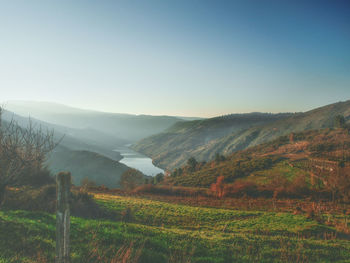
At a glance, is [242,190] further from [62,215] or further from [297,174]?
[62,215]

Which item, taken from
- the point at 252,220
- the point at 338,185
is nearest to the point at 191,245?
the point at 252,220

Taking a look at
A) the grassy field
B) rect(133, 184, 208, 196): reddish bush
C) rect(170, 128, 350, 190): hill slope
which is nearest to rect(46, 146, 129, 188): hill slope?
Result: rect(170, 128, 350, 190): hill slope

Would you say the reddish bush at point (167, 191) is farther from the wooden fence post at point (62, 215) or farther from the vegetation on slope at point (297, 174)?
the wooden fence post at point (62, 215)

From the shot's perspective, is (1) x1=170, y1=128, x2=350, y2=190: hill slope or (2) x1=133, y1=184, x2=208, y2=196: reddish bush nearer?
(2) x1=133, y1=184, x2=208, y2=196: reddish bush

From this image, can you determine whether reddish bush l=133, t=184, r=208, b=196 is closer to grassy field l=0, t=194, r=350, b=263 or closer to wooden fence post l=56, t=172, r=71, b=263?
grassy field l=0, t=194, r=350, b=263

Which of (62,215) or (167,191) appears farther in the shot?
(167,191)

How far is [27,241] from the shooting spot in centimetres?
770

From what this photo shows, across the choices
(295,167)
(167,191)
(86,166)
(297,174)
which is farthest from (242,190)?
(86,166)

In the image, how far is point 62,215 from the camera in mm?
4660

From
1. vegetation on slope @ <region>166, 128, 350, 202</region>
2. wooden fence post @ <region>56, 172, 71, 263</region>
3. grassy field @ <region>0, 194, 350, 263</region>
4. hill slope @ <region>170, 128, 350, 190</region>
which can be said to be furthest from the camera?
hill slope @ <region>170, 128, 350, 190</region>

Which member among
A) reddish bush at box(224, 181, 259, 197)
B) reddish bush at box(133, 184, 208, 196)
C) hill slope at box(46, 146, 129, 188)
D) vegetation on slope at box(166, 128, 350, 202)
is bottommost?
hill slope at box(46, 146, 129, 188)

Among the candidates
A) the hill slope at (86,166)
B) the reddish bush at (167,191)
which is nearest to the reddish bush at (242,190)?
the reddish bush at (167,191)

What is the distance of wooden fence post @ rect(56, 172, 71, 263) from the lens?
4.60m

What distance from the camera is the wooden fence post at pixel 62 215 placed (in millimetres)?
4598
